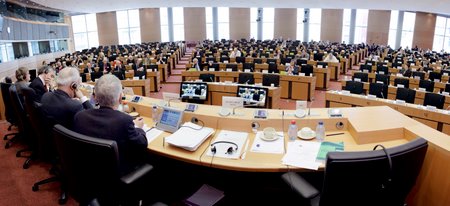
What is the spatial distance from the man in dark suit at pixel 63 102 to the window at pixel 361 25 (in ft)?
82.1

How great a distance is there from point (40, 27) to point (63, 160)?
17.4m

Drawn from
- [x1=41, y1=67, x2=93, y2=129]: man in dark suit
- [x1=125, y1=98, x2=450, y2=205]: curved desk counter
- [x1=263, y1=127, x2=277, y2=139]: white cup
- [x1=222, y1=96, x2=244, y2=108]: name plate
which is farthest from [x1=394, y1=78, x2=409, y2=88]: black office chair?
[x1=41, y1=67, x2=93, y2=129]: man in dark suit

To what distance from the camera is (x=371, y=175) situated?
1652 mm

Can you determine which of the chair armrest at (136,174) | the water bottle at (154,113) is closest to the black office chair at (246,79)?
the water bottle at (154,113)

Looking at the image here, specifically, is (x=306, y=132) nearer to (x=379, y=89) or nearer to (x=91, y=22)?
(x=379, y=89)

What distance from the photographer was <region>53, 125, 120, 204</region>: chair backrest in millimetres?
1861

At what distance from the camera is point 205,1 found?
16.3 metres

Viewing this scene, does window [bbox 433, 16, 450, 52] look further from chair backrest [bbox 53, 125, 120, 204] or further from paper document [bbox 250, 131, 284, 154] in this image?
chair backrest [bbox 53, 125, 120, 204]

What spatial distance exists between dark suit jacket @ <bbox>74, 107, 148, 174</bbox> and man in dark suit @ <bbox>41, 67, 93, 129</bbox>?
2.16ft

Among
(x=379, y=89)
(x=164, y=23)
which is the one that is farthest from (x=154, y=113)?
(x=164, y=23)

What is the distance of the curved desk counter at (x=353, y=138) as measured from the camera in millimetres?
2367

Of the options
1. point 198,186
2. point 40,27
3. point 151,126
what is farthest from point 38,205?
point 40,27

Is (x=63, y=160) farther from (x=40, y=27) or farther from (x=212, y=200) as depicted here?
(x=40, y=27)

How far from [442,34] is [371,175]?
24.6 m
